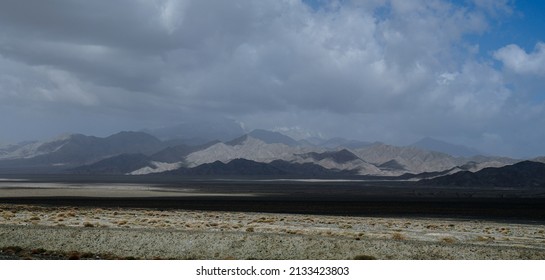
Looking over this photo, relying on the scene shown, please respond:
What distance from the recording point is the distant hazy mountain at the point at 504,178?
509ft

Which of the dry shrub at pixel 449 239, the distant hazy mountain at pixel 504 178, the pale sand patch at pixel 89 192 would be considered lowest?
the dry shrub at pixel 449 239

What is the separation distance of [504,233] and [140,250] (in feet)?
80.0

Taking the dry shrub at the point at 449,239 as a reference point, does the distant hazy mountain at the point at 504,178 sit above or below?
above

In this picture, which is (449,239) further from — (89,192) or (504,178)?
(504,178)

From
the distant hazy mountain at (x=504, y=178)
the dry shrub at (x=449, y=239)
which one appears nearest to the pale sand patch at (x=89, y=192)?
the dry shrub at (x=449, y=239)

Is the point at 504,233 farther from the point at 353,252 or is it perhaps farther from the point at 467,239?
the point at 353,252

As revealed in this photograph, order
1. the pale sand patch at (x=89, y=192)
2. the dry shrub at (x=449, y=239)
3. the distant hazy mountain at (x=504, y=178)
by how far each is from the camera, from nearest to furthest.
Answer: the dry shrub at (x=449, y=239), the pale sand patch at (x=89, y=192), the distant hazy mountain at (x=504, y=178)

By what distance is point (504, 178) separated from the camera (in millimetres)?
160750

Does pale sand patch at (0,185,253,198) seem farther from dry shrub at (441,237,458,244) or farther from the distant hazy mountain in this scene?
the distant hazy mountain

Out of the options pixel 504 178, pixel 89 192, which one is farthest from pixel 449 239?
pixel 504 178

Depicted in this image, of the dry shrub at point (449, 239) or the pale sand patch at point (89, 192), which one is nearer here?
the dry shrub at point (449, 239)

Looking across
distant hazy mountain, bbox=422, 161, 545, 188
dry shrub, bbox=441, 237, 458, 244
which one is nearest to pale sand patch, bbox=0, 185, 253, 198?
dry shrub, bbox=441, 237, 458, 244

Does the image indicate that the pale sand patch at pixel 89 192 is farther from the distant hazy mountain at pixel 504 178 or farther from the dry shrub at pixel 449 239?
the distant hazy mountain at pixel 504 178

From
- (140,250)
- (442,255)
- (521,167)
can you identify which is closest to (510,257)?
(442,255)
